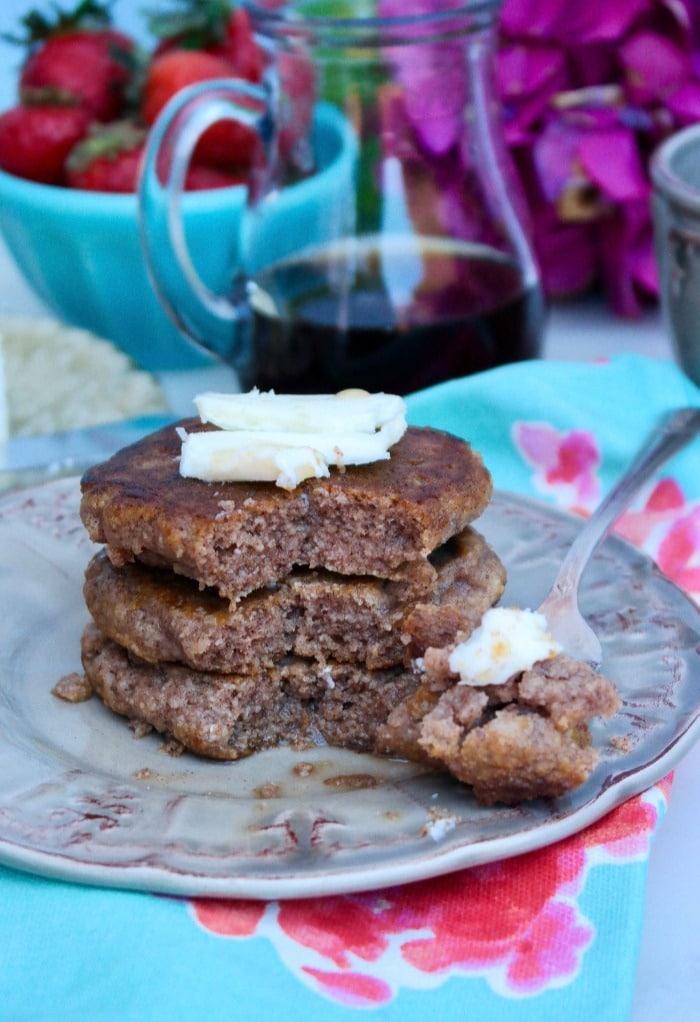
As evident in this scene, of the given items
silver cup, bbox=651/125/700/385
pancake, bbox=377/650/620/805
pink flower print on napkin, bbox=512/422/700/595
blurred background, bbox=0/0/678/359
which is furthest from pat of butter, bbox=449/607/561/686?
blurred background, bbox=0/0/678/359

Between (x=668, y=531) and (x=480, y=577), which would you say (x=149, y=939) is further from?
(x=668, y=531)

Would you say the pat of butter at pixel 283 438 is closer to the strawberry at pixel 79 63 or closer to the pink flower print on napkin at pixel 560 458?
the pink flower print on napkin at pixel 560 458

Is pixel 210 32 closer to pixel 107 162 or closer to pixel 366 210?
pixel 107 162

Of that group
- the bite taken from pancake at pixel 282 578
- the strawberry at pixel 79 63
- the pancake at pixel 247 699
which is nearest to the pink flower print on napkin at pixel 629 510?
the bite taken from pancake at pixel 282 578

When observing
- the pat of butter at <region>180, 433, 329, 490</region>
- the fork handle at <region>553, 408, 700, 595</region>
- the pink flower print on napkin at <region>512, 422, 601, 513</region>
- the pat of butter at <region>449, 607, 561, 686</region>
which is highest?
the pat of butter at <region>180, 433, 329, 490</region>

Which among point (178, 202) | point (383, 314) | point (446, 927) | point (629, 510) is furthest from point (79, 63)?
point (446, 927)

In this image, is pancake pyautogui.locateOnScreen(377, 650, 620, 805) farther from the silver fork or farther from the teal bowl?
the teal bowl
